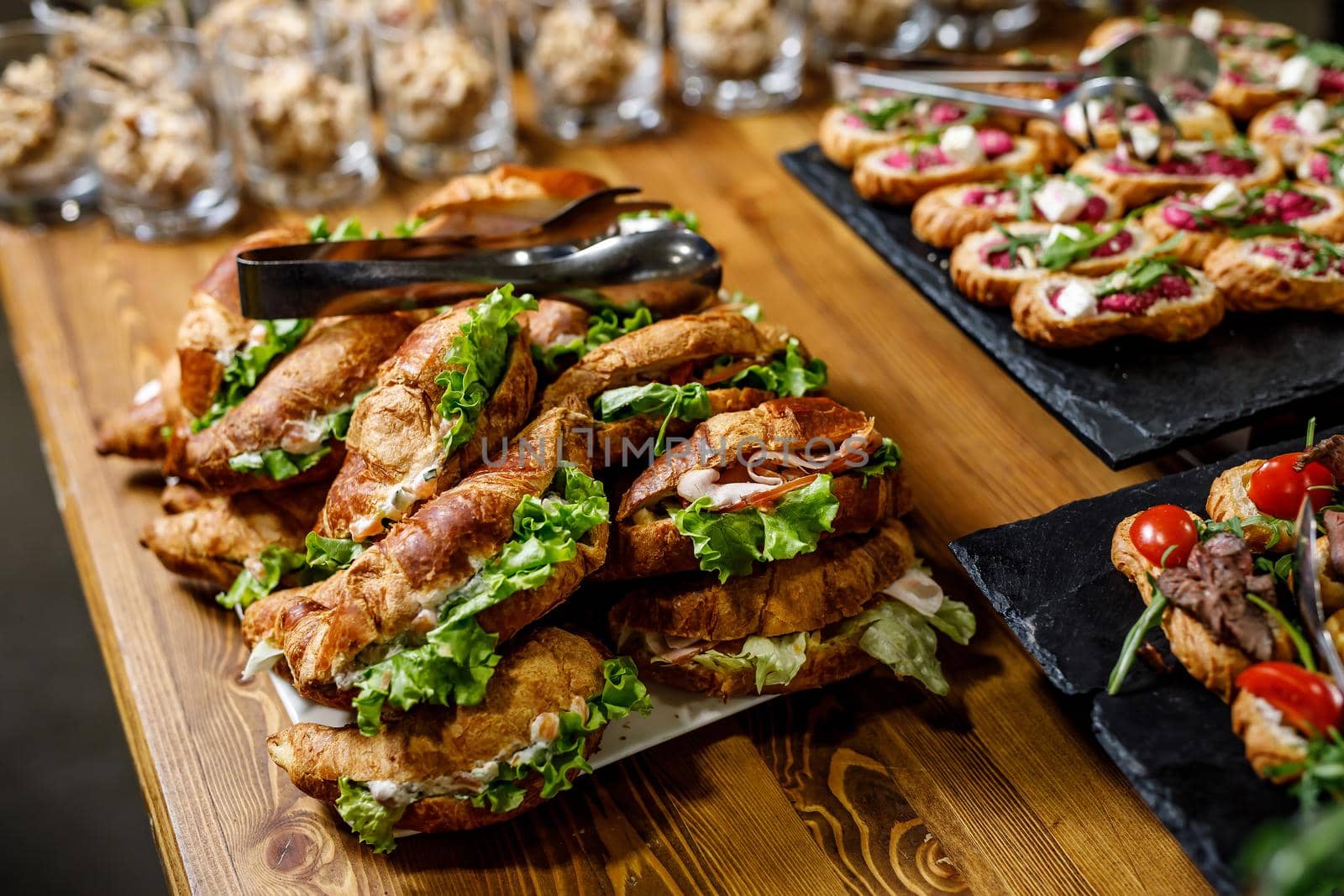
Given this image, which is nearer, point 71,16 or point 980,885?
point 980,885

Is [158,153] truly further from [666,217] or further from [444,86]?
[666,217]

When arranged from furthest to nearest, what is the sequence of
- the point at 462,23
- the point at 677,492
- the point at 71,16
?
the point at 71,16 < the point at 462,23 < the point at 677,492

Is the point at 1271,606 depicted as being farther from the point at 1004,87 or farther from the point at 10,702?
the point at 10,702

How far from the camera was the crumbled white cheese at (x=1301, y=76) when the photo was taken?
14.9 feet

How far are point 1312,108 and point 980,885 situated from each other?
3209 mm

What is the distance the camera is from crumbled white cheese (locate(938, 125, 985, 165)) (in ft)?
14.2

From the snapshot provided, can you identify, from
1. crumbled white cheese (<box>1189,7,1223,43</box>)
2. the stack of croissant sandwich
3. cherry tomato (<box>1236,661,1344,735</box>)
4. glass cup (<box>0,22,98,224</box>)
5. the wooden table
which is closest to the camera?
cherry tomato (<box>1236,661,1344,735</box>)

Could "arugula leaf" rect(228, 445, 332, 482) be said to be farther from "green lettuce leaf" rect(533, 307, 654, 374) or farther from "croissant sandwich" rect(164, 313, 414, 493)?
"green lettuce leaf" rect(533, 307, 654, 374)

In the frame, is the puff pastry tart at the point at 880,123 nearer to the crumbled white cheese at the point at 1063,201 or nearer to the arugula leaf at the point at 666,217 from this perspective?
the crumbled white cheese at the point at 1063,201

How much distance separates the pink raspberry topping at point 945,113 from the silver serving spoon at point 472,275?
166 cm

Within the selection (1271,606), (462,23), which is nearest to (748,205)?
(462,23)

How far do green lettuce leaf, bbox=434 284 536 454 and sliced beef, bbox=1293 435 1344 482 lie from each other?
1810mm

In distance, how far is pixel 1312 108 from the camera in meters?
4.35

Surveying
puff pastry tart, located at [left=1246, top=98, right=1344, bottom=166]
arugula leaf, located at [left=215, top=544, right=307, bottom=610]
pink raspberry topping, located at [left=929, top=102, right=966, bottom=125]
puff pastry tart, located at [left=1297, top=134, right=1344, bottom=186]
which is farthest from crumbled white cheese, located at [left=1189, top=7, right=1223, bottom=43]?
arugula leaf, located at [left=215, top=544, right=307, bottom=610]
